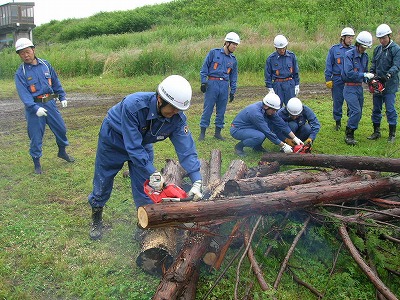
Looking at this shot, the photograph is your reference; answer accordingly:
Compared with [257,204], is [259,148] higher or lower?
lower

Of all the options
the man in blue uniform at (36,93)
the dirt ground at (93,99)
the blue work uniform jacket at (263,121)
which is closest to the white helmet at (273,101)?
the blue work uniform jacket at (263,121)

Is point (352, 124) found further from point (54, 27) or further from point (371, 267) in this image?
point (54, 27)

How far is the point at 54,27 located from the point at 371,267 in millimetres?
32152

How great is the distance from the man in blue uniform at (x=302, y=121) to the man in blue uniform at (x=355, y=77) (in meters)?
0.88

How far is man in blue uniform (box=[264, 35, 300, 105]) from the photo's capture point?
7910 millimetres

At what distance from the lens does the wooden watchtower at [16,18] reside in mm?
24188

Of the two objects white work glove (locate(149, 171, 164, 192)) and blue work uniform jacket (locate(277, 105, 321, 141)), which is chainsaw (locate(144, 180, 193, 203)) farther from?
blue work uniform jacket (locate(277, 105, 321, 141))

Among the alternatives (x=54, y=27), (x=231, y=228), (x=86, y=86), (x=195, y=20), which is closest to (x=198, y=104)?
(x=86, y=86)

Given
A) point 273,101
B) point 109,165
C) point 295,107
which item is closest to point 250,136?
point 273,101

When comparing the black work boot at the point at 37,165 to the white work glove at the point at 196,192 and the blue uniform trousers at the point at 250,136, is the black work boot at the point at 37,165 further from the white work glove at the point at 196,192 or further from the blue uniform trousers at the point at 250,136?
the white work glove at the point at 196,192

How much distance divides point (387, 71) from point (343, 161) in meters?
3.01

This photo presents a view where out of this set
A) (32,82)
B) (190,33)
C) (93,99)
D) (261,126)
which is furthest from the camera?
(190,33)

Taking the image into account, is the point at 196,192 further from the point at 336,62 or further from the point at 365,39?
the point at 336,62

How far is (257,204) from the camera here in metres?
3.66
